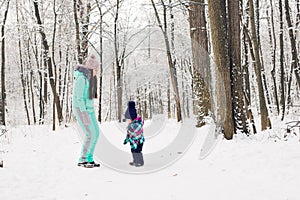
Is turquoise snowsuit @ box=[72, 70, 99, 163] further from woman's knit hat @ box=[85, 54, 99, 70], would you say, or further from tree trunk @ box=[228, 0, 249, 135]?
tree trunk @ box=[228, 0, 249, 135]

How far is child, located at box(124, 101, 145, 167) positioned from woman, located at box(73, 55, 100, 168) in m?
0.69

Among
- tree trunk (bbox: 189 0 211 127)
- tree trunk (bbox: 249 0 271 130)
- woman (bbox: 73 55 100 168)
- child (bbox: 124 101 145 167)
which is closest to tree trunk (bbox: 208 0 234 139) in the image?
child (bbox: 124 101 145 167)

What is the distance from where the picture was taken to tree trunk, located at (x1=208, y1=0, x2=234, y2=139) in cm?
702

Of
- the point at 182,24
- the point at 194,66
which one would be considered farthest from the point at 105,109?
the point at 194,66

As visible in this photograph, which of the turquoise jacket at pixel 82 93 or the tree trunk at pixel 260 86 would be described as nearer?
the turquoise jacket at pixel 82 93

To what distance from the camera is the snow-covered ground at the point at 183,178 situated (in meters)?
3.78

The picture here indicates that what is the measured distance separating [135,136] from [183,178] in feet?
5.37

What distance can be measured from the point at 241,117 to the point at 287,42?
84.0 feet

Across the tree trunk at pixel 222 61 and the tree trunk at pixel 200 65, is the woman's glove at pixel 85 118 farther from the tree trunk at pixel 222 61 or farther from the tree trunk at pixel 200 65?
the tree trunk at pixel 200 65

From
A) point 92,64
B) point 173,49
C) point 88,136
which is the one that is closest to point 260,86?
point 92,64

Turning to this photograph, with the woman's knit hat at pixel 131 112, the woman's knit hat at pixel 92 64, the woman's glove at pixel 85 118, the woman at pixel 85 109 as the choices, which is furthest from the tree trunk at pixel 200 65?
the woman's glove at pixel 85 118

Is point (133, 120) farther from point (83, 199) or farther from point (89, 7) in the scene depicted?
point (89, 7)

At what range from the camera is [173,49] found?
20.0 metres

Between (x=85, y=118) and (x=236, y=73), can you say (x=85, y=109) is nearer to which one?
(x=85, y=118)
